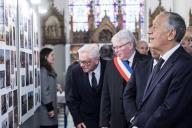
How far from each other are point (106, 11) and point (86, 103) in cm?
2010

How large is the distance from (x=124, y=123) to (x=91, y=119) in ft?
2.17

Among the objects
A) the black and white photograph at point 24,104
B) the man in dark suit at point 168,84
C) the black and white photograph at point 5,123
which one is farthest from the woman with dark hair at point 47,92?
the man in dark suit at point 168,84

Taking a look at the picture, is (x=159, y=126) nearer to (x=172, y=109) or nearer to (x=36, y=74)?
(x=172, y=109)

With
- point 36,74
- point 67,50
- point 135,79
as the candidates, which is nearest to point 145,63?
point 135,79

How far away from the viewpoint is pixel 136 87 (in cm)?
481

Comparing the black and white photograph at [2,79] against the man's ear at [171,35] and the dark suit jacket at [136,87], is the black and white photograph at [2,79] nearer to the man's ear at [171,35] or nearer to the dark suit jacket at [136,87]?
the dark suit jacket at [136,87]

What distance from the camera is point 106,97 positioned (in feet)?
18.3

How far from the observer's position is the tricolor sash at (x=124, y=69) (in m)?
5.42

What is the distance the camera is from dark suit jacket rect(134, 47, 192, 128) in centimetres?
370

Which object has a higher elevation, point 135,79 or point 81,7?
point 81,7

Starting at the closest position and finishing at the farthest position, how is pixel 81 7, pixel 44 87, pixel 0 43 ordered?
pixel 0 43
pixel 44 87
pixel 81 7

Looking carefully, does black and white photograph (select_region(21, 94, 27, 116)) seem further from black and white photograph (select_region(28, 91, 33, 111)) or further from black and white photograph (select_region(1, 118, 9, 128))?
black and white photograph (select_region(1, 118, 9, 128))

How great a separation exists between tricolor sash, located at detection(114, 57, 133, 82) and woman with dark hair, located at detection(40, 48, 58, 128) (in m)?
2.65

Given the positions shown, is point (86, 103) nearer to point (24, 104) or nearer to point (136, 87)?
point (24, 104)
